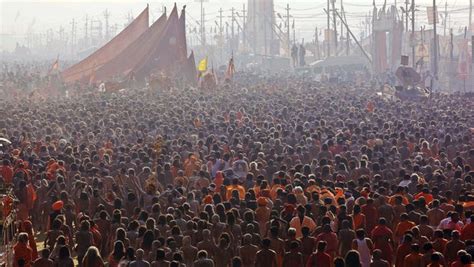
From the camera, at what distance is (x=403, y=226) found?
42.1 feet

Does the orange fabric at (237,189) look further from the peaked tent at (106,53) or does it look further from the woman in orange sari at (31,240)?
the peaked tent at (106,53)

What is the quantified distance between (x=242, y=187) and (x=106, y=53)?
110 feet

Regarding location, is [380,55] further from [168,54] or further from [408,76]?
[408,76]

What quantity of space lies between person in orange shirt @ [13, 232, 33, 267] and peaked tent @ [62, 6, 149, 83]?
3426 cm

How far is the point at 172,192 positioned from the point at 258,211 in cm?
166

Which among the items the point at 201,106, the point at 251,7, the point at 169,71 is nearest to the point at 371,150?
the point at 201,106

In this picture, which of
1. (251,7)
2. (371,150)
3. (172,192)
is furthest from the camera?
(251,7)

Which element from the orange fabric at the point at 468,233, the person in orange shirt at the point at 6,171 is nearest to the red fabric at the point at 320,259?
the orange fabric at the point at 468,233

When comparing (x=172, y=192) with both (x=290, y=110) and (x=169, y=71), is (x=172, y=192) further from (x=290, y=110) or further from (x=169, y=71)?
(x=169, y=71)

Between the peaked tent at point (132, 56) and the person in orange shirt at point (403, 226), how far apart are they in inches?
1337

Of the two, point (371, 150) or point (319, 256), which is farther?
point (371, 150)

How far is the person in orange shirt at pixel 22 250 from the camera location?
11938mm

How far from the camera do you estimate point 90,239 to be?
12836mm

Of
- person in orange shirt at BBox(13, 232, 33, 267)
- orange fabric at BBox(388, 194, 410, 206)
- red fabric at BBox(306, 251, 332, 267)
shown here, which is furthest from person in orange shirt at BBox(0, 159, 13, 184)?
red fabric at BBox(306, 251, 332, 267)
